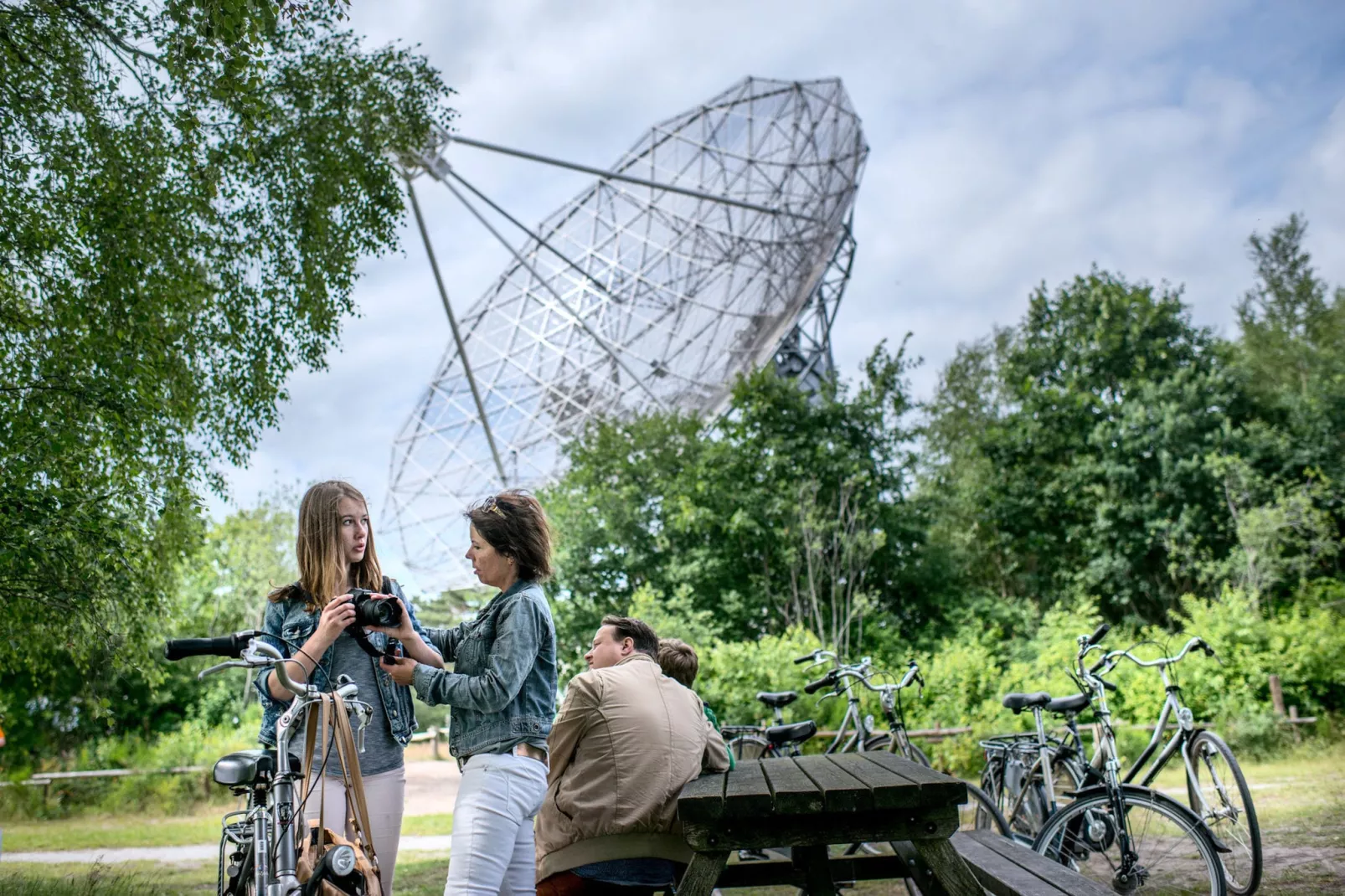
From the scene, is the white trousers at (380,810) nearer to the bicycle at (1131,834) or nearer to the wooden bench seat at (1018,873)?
the wooden bench seat at (1018,873)

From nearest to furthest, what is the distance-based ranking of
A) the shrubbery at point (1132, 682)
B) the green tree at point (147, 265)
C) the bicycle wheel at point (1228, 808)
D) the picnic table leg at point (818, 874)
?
the picnic table leg at point (818, 874), the bicycle wheel at point (1228, 808), the green tree at point (147, 265), the shrubbery at point (1132, 682)

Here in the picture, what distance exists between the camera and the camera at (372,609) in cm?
311

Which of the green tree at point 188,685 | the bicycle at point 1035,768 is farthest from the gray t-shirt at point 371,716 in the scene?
the green tree at point 188,685

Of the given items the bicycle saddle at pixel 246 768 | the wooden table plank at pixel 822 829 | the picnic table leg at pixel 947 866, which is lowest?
→ the picnic table leg at pixel 947 866

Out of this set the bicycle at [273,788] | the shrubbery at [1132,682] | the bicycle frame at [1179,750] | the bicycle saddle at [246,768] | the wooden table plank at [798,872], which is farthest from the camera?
the shrubbery at [1132,682]

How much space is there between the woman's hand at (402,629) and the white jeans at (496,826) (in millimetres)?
428

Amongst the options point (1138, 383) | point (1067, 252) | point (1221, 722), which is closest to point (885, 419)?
point (1138, 383)

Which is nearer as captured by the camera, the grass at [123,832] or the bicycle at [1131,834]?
the bicycle at [1131,834]

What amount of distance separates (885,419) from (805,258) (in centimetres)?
623

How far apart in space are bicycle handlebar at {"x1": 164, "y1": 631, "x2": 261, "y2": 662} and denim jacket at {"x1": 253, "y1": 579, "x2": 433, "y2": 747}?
11.1 inches

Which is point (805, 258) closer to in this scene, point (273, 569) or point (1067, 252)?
point (273, 569)

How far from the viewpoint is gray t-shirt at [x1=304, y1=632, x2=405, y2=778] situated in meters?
3.22

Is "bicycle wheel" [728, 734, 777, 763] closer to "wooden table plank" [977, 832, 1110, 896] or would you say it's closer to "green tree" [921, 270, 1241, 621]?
"wooden table plank" [977, 832, 1110, 896]

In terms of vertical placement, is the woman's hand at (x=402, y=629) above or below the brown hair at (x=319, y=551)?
below
